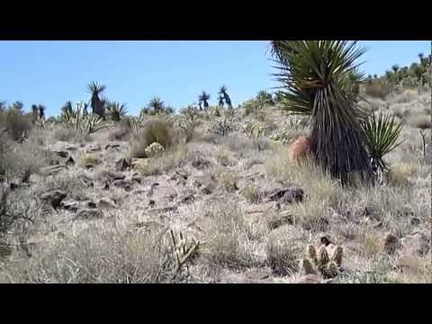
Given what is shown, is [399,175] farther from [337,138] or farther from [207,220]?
[207,220]

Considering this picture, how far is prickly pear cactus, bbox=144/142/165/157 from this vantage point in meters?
9.95

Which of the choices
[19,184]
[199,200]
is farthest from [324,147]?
[19,184]

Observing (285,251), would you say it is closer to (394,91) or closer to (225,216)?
(225,216)

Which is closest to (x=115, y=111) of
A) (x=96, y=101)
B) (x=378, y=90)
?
(x=96, y=101)

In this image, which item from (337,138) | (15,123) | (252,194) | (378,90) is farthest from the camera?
(378,90)

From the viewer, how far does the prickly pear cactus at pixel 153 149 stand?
32.6 ft

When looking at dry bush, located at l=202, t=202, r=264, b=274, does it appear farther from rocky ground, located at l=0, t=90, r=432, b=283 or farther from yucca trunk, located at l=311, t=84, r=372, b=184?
yucca trunk, located at l=311, t=84, r=372, b=184

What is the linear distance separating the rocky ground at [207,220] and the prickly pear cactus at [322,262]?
6 cm

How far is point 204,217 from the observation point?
565 centimetres

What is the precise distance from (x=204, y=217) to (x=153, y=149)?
4575 mm
